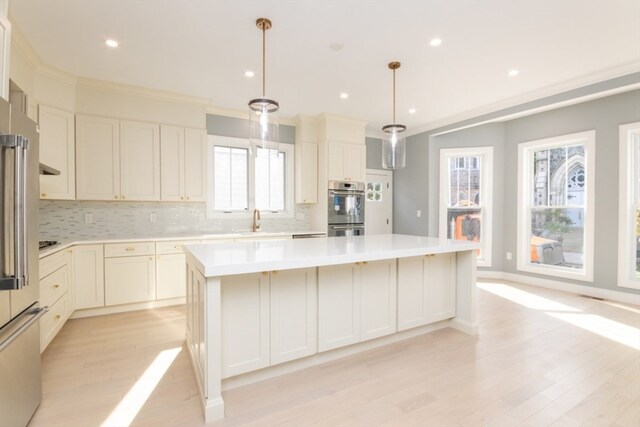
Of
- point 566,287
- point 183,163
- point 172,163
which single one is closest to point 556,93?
point 566,287

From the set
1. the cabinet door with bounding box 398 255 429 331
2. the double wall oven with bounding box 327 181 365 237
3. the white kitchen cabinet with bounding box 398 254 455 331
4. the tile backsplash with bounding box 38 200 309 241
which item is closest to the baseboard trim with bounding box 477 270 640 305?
the double wall oven with bounding box 327 181 365 237

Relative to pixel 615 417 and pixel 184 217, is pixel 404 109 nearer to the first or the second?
pixel 184 217

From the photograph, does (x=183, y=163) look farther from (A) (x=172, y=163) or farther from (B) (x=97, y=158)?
(B) (x=97, y=158)

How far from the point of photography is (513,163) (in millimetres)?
5066

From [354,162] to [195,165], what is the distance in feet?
8.22

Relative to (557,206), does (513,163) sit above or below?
above

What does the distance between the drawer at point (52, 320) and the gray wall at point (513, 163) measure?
519 cm

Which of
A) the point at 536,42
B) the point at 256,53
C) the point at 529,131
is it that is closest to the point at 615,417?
the point at 536,42

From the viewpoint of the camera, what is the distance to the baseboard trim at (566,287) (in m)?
3.87

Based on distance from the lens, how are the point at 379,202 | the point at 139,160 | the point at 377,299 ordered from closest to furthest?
the point at 377,299 < the point at 139,160 < the point at 379,202

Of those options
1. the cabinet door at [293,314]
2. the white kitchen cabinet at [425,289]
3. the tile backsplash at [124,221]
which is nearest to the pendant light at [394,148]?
the white kitchen cabinet at [425,289]

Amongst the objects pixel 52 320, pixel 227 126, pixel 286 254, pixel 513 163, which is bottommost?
pixel 52 320

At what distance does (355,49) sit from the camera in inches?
117

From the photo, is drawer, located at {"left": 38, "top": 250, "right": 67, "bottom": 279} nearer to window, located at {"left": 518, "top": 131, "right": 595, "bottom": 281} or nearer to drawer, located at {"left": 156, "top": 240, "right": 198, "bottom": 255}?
drawer, located at {"left": 156, "top": 240, "right": 198, "bottom": 255}
